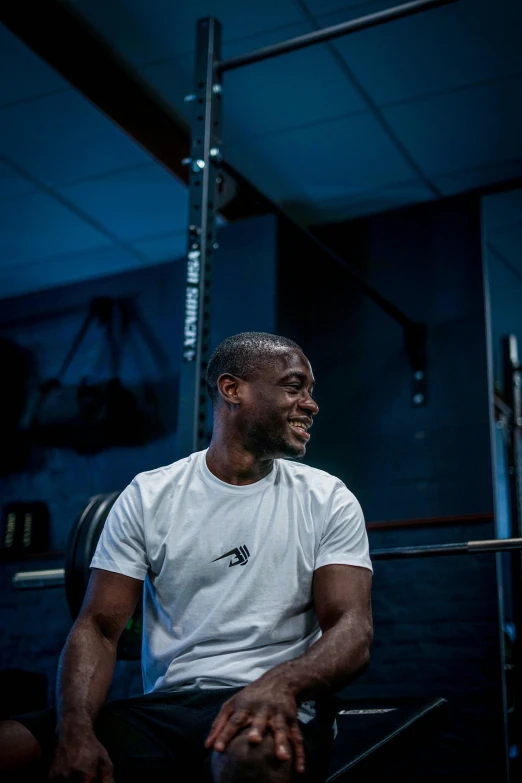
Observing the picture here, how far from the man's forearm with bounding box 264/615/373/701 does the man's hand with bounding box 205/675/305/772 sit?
4 centimetres

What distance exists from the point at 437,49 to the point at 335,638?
2917 millimetres

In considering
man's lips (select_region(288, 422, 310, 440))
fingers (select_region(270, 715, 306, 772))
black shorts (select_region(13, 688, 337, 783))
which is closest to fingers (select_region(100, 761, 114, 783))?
black shorts (select_region(13, 688, 337, 783))

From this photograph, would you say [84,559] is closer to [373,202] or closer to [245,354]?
[245,354]

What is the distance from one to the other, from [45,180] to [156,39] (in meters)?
1.21

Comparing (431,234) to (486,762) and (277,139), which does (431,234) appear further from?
(486,762)

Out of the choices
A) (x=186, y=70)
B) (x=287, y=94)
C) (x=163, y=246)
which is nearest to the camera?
(x=186, y=70)

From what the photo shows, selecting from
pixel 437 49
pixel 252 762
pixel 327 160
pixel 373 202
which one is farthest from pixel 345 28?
pixel 252 762

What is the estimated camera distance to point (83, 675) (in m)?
1.76

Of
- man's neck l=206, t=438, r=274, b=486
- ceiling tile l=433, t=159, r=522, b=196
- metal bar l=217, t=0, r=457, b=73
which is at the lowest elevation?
man's neck l=206, t=438, r=274, b=486

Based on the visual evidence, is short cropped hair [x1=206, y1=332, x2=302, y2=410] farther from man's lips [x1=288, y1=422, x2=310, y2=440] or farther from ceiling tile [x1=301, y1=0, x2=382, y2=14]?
ceiling tile [x1=301, y1=0, x2=382, y2=14]

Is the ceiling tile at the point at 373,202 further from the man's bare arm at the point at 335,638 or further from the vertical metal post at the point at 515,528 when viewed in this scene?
the man's bare arm at the point at 335,638

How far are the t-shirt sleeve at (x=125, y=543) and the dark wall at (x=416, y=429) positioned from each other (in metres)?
2.49

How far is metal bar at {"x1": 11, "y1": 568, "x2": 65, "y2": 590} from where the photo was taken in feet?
8.30

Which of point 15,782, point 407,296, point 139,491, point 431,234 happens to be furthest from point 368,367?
point 15,782
